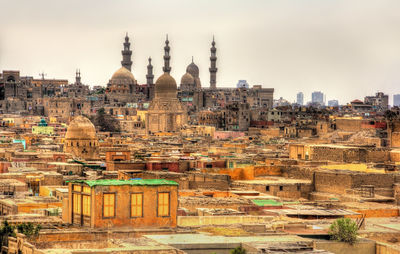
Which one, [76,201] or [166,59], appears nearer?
[76,201]

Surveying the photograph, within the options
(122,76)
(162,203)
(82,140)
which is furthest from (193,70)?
(162,203)

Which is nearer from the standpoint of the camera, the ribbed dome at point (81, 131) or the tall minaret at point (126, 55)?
the ribbed dome at point (81, 131)

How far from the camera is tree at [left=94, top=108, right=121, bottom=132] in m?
84.1

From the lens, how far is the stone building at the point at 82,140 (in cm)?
4244

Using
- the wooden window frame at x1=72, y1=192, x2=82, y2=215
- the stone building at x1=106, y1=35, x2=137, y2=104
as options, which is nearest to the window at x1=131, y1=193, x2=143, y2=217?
the wooden window frame at x1=72, y1=192, x2=82, y2=215

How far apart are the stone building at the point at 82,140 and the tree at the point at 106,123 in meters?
39.3

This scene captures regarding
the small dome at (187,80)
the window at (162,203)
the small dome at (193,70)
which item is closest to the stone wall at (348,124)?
the small dome at (187,80)

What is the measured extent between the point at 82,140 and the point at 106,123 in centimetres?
4274

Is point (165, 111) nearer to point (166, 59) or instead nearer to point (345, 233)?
point (166, 59)

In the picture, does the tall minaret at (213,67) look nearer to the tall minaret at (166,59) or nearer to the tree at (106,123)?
the tall minaret at (166,59)

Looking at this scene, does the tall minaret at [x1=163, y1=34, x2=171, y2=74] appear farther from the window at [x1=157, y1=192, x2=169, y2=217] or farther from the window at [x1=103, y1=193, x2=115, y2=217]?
the window at [x1=103, y1=193, x2=115, y2=217]

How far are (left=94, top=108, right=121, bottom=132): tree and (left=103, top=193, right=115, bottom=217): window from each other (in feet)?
220

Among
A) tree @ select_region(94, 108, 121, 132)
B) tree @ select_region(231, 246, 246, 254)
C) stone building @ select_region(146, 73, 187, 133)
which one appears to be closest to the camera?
tree @ select_region(231, 246, 246, 254)

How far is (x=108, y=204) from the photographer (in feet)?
52.5
